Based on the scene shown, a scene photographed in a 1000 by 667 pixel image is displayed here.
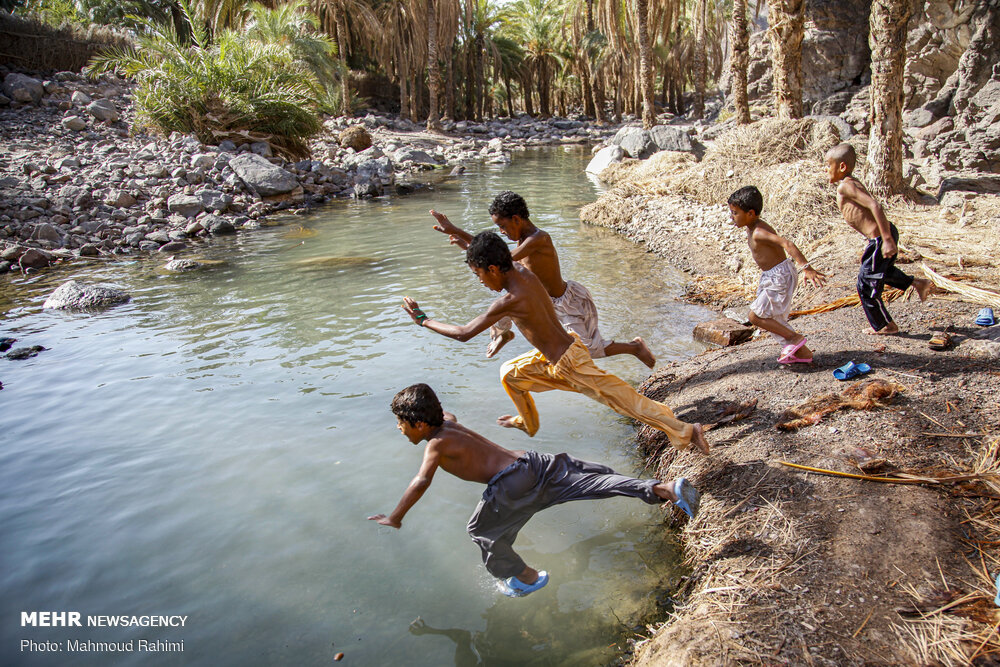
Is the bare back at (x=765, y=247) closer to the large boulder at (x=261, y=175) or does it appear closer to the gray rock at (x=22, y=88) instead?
the large boulder at (x=261, y=175)

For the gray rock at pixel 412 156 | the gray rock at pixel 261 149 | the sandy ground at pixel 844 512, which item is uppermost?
the gray rock at pixel 261 149

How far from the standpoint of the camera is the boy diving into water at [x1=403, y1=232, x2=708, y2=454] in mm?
3582

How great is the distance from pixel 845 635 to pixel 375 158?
21.9 metres

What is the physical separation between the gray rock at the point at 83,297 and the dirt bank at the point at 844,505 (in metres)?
7.96

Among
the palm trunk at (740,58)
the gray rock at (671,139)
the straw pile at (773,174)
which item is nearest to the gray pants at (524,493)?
the straw pile at (773,174)

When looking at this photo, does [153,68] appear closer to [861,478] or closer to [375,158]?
[375,158]

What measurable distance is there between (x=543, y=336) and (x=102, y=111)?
72.2ft

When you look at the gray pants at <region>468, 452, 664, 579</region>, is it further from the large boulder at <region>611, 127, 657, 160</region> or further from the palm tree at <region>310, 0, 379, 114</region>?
the palm tree at <region>310, 0, 379, 114</region>

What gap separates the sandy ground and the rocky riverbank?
12.2 m

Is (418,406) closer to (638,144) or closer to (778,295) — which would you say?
(778,295)

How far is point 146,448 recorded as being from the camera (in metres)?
5.17

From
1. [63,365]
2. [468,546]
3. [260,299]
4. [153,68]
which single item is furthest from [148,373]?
[153,68]

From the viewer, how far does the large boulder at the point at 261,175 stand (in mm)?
16938

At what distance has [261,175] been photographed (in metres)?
17.0
